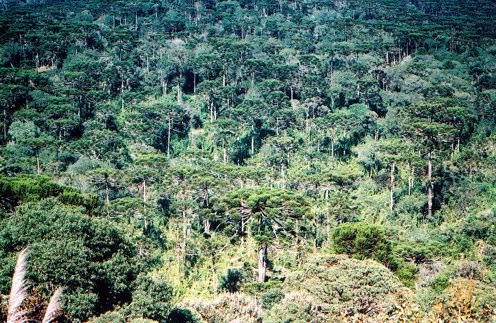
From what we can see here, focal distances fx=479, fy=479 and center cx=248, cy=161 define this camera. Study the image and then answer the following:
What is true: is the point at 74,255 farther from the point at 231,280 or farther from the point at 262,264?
the point at 231,280

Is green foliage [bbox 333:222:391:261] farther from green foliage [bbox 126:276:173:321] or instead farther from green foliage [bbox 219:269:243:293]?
green foliage [bbox 126:276:173:321]

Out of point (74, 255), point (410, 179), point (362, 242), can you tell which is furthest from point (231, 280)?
point (410, 179)

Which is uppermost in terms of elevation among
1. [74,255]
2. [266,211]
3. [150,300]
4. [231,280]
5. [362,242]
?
[74,255]

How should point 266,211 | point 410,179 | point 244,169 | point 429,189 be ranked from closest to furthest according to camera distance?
point 266,211 < point 244,169 < point 429,189 < point 410,179

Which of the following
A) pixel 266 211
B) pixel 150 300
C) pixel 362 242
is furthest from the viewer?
pixel 362 242

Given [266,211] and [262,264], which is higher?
[266,211]

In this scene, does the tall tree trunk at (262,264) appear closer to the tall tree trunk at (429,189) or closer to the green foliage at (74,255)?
the green foliage at (74,255)

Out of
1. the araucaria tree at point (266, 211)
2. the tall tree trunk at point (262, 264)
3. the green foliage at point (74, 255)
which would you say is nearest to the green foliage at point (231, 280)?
the tall tree trunk at point (262, 264)

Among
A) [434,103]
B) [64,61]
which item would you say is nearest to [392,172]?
[434,103]

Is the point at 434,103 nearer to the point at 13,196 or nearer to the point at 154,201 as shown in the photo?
the point at 154,201

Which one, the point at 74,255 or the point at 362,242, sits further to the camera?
the point at 362,242
